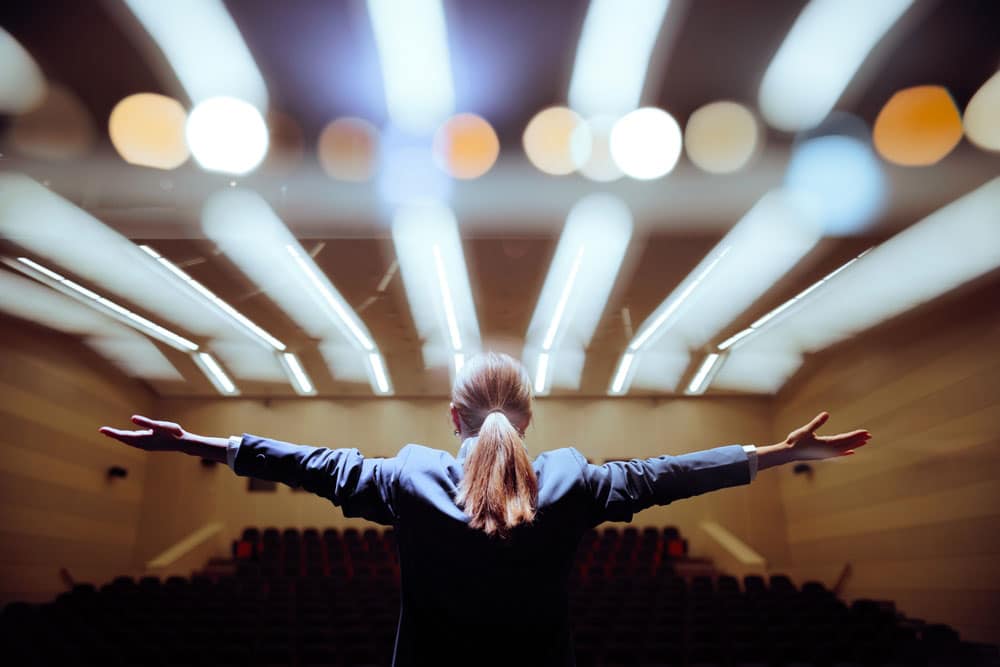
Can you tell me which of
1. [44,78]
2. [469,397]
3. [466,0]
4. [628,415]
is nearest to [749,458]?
[469,397]

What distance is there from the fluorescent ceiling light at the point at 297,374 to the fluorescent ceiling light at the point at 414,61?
21.8 feet

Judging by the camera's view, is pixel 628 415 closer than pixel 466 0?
No

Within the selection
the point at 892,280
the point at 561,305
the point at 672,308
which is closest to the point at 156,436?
the point at 561,305

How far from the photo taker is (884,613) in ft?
23.6

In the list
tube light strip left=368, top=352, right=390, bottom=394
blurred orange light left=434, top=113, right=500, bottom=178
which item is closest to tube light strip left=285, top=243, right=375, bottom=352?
tube light strip left=368, top=352, right=390, bottom=394

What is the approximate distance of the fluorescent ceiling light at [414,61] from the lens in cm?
411

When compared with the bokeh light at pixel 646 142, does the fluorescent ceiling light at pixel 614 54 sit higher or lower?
higher

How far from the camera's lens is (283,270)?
7359 millimetres

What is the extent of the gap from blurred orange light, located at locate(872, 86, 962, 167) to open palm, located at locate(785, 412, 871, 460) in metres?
4.44

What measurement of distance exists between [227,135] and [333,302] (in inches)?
141

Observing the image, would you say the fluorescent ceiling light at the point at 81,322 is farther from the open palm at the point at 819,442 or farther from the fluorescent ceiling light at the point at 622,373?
the open palm at the point at 819,442

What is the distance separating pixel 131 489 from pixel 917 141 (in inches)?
527


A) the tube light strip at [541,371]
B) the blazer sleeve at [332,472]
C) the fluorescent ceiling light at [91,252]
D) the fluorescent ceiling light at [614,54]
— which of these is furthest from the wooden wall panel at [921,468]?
the fluorescent ceiling light at [91,252]

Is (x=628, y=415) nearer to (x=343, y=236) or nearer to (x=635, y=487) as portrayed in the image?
(x=343, y=236)
